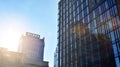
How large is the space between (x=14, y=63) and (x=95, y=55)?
61767mm

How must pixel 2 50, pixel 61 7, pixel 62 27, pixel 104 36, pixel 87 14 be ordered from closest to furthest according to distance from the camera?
pixel 104 36 → pixel 87 14 → pixel 62 27 → pixel 61 7 → pixel 2 50

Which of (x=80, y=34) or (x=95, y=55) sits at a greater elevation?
(x=80, y=34)

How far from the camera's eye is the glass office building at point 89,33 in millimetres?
40625

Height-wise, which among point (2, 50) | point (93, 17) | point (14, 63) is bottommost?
point (14, 63)

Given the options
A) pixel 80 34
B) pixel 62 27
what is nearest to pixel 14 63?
pixel 62 27

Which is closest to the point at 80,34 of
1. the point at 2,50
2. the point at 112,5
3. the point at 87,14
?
the point at 87,14

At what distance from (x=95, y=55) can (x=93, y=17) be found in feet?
34.3

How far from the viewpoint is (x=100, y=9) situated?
46844mm

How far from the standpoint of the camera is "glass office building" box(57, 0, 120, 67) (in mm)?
40625

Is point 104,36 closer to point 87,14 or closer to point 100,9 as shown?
point 100,9

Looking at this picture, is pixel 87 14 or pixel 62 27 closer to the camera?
pixel 87 14

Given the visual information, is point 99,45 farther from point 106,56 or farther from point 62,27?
point 62,27

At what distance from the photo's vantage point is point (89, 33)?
49250 mm

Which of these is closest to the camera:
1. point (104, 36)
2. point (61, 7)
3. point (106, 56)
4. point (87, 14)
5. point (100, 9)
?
point (106, 56)
